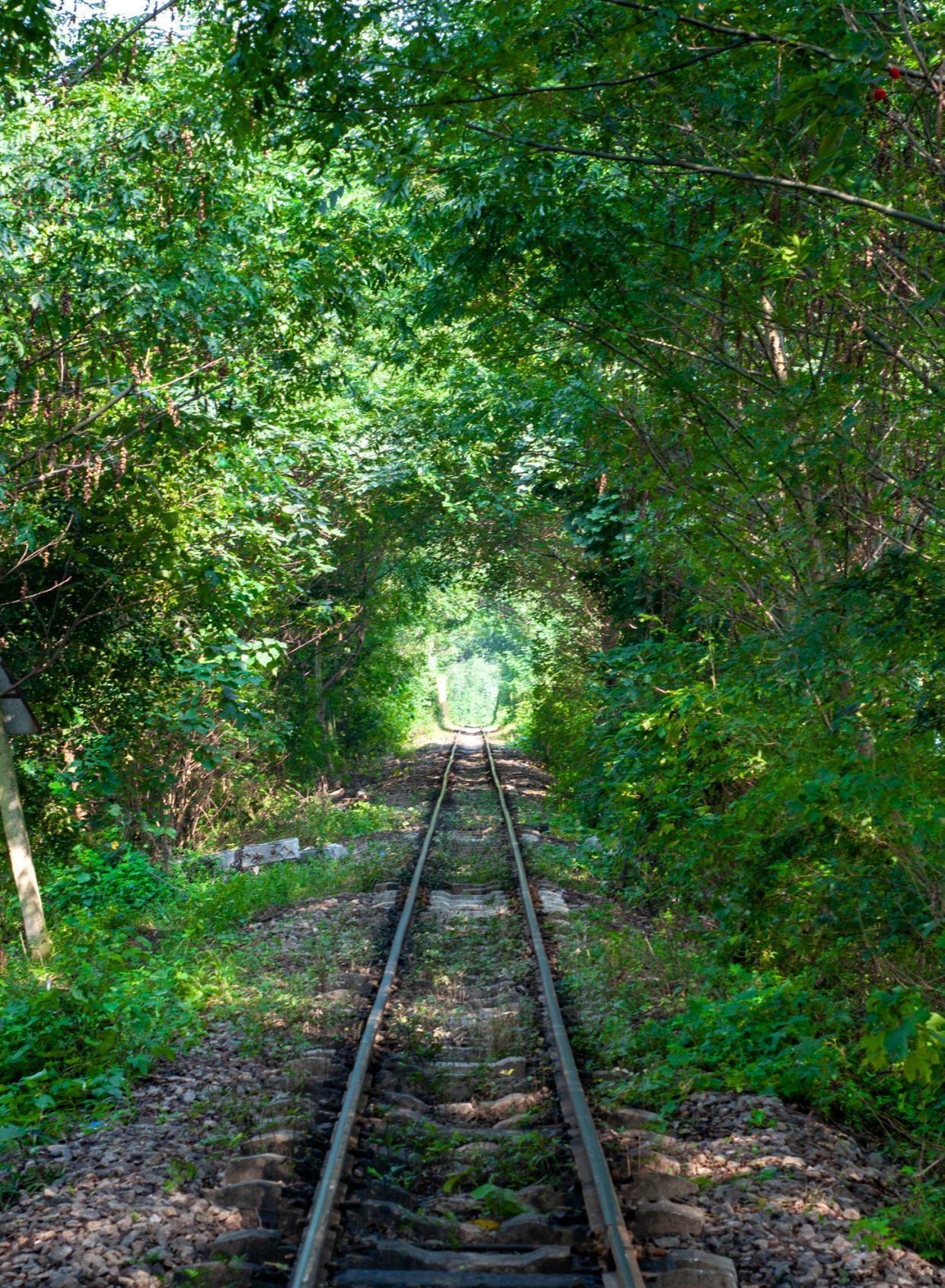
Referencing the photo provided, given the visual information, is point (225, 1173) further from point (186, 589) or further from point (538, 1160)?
point (186, 589)

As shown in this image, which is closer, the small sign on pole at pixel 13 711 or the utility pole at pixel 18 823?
the utility pole at pixel 18 823

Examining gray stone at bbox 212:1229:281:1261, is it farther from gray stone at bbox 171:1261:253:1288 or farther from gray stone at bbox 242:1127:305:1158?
gray stone at bbox 242:1127:305:1158

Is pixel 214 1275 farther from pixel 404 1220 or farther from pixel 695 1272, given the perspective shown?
pixel 695 1272

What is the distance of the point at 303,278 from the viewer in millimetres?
8828

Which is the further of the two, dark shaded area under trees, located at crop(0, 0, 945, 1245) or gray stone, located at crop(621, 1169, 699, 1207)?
dark shaded area under trees, located at crop(0, 0, 945, 1245)

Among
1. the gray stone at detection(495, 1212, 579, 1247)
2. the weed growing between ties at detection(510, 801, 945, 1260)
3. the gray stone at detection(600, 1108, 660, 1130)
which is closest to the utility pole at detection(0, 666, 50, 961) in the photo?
the weed growing between ties at detection(510, 801, 945, 1260)

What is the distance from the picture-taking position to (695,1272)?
3826 mm

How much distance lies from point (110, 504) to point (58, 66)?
11.8 feet

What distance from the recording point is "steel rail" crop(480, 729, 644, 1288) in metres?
3.87

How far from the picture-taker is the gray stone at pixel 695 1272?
380cm

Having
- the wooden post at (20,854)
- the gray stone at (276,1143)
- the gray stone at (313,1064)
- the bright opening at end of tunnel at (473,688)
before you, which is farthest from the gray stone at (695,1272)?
the bright opening at end of tunnel at (473,688)

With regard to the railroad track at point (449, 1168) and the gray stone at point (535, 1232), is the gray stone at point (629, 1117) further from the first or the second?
the gray stone at point (535, 1232)

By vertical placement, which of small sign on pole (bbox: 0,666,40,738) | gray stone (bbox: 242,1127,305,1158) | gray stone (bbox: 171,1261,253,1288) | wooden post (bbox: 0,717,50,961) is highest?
small sign on pole (bbox: 0,666,40,738)

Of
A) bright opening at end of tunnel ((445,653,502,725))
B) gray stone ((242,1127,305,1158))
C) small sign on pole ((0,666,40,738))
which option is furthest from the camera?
bright opening at end of tunnel ((445,653,502,725))
